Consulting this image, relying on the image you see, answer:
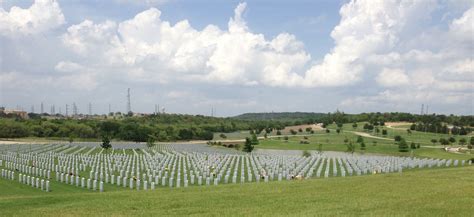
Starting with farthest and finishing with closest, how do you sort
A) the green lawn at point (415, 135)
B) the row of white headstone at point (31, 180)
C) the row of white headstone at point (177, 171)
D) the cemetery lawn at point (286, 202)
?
the green lawn at point (415, 135)
the row of white headstone at point (177, 171)
the row of white headstone at point (31, 180)
the cemetery lawn at point (286, 202)

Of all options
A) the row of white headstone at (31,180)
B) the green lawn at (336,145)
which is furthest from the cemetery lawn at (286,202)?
the green lawn at (336,145)

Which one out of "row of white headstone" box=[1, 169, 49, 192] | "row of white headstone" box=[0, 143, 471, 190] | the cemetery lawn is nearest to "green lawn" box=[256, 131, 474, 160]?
"row of white headstone" box=[0, 143, 471, 190]

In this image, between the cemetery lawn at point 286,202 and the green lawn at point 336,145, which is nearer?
the cemetery lawn at point 286,202

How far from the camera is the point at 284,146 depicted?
90.7 m

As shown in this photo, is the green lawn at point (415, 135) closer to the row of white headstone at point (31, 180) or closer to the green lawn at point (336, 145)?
the green lawn at point (336, 145)

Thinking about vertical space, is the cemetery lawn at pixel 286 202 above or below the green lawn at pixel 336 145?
above

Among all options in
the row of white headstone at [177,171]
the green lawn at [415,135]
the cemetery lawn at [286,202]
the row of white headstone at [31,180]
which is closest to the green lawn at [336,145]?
the green lawn at [415,135]

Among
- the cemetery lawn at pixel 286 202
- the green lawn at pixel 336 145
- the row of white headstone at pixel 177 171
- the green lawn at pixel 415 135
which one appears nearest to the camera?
the cemetery lawn at pixel 286 202

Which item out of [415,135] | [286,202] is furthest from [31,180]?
[415,135]

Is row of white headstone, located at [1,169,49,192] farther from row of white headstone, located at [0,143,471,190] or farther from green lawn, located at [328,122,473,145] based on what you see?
green lawn, located at [328,122,473,145]

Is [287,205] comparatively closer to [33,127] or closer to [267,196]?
[267,196]

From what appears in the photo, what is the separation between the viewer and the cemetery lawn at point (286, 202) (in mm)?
14047

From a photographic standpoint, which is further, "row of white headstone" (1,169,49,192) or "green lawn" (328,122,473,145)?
"green lawn" (328,122,473,145)

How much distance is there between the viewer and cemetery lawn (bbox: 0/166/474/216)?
14.0 m
